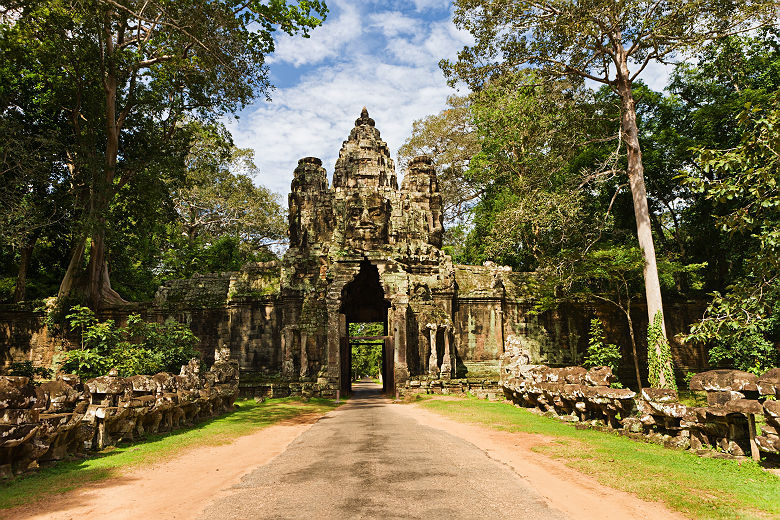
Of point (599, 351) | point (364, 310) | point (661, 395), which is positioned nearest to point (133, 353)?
point (364, 310)

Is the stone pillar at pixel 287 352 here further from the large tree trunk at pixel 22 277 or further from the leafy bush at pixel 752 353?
the leafy bush at pixel 752 353

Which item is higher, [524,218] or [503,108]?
[503,108]

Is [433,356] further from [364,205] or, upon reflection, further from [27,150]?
[27,150]

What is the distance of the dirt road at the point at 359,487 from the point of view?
5.02 metres

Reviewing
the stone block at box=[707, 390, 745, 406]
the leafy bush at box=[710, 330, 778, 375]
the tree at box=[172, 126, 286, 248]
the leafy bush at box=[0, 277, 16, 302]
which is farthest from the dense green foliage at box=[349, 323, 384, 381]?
the stone block at box=[707, 390, 745, 406]

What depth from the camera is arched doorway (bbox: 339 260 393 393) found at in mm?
20494

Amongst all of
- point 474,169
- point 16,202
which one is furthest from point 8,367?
point 474,169

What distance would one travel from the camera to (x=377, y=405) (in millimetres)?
16859

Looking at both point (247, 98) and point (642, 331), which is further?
point (642, 331)

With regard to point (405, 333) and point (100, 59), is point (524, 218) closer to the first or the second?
point (405, 333)

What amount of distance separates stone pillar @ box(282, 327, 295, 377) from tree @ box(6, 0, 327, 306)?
7.84 metres

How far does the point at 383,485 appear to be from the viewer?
5.80 m

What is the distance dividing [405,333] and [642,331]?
11.1 m

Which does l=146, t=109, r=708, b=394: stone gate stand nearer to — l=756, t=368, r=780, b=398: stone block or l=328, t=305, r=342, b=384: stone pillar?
l=328, t=305, r=342, b=384: stone pillar
